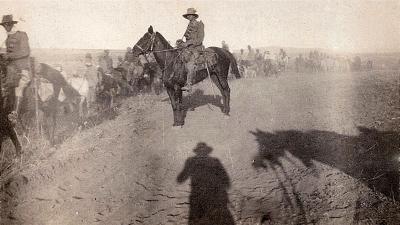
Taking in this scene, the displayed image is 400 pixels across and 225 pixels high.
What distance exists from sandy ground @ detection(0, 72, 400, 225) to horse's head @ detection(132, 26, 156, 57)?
2.37 metres

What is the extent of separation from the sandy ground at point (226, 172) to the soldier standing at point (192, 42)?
1.73 meters

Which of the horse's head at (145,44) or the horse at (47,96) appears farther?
the horse at (47,96)

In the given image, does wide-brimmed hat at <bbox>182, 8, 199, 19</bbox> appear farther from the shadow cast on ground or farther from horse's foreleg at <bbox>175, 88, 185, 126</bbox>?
the shadow cast on ground

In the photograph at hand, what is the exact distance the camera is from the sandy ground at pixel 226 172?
5.70 m

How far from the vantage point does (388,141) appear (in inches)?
304

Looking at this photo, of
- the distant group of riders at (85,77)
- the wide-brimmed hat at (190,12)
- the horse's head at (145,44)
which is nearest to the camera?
the distant group of riders at (85,77)

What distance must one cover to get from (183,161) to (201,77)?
11.1 ft

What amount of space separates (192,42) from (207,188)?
4585mm

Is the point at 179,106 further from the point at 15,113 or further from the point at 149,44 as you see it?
the point at 15,113

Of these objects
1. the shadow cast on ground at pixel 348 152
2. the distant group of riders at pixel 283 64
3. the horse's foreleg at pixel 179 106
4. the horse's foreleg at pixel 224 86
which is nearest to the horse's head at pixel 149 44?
the horse's foreleg at pixel 179 106

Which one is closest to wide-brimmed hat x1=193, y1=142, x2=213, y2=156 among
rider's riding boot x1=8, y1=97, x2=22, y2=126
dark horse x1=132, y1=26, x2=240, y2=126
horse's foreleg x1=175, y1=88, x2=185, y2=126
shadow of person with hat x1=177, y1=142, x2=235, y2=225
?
shadow of person with hat x1=177, y1=142, x2=235, y2=225

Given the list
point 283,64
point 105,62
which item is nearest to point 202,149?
point 105,62

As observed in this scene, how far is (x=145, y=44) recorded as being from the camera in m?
9.22

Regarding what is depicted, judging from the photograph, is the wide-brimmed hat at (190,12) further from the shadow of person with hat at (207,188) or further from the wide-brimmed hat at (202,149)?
the shadow of person with hat at (207,188)
